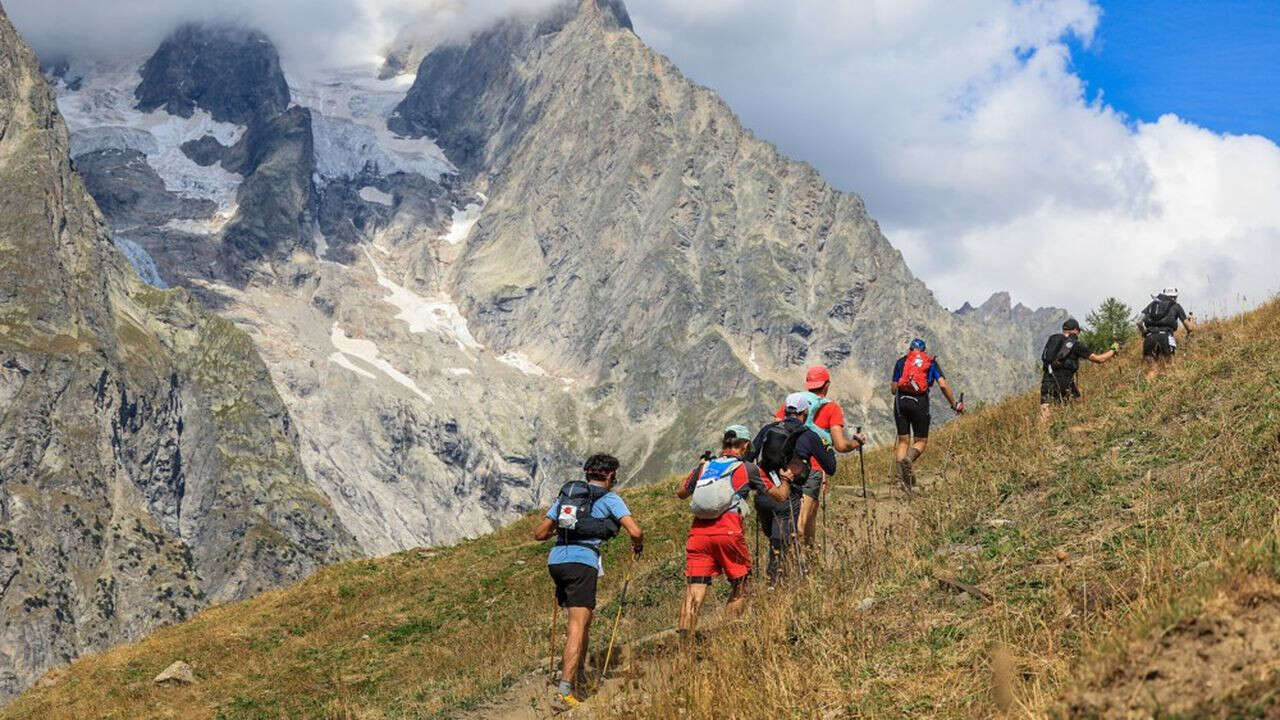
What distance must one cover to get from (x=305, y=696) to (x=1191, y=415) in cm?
1398

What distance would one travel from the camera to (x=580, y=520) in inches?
446

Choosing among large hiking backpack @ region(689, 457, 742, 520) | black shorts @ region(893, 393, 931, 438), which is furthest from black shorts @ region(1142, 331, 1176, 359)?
large hiking backpack @ region(689, 457, 742, 520)

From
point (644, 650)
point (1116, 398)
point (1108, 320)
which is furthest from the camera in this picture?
point (1108, 320)

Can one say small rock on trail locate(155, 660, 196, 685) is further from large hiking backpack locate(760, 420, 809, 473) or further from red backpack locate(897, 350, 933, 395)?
red backpack locate(897, 350, 933, 395)

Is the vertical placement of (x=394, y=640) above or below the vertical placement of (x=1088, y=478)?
below

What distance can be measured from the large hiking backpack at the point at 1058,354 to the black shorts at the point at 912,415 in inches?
117

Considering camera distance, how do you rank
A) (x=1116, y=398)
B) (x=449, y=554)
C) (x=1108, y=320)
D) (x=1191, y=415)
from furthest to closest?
(x=1108, y=320) → (x=449, y=554) → (x=1116, y=398) → (x=1191, y=415)

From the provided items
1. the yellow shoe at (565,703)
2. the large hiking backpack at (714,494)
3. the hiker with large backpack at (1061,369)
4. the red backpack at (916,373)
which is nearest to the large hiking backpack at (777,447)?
the large hiking backpack at (714,494)

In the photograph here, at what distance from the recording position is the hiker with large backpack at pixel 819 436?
1300 centimetres

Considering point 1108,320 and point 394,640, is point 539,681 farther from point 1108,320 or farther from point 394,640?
point 1108,320

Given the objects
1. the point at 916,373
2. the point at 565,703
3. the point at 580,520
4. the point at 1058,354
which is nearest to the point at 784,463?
the point at 580,520

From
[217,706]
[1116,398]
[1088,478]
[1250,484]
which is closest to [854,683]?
[1250,484]

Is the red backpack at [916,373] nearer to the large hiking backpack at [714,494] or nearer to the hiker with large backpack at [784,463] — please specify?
the hiker with large backpack at [784,463]

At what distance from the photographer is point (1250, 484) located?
9992mm
